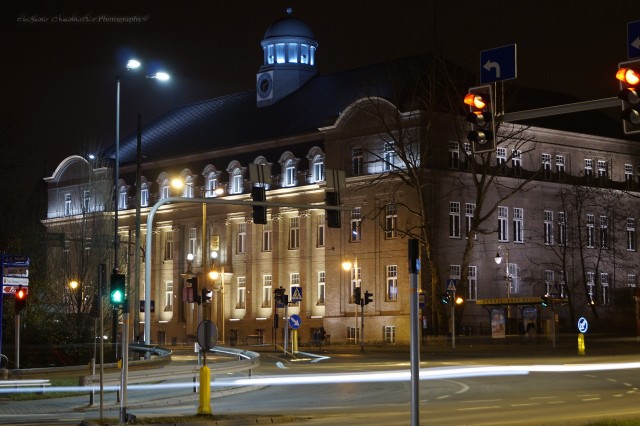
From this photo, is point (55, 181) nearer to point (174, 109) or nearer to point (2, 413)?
point (174, 109)

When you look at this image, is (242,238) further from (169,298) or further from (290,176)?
(169,298)

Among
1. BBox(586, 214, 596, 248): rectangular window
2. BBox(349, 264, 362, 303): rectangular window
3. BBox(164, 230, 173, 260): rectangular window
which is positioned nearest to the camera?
BBox(349, 264, 362, 303): rectangular window

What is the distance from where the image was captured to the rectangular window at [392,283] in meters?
79.9

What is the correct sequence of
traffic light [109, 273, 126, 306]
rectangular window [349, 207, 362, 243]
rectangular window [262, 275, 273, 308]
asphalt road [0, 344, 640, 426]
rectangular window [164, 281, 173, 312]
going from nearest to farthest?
traffic light [109, 273, 126, 306] → asphalt road [0, 344, 640, 426] → rectangular window [349, 207, 362, 243] → rectangular window [262, 275, 273, 308] → rectangular window [164, 281, 173, 312]

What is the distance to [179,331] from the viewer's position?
3888 inches

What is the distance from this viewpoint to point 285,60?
102 m

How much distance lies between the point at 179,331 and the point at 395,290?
25.9 meters

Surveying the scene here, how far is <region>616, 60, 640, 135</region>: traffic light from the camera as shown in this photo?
18.5 metres

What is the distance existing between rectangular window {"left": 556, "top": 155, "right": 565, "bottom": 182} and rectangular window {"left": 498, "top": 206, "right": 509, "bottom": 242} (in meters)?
5.90

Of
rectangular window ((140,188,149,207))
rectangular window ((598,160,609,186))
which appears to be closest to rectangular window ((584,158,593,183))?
rectangular window ((598,160,609,186))

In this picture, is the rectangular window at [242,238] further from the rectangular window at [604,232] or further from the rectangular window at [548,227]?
the rectangular window at [604,232]

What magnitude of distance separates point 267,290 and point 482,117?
73.2 metres

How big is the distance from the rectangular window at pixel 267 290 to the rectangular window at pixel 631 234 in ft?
92.7

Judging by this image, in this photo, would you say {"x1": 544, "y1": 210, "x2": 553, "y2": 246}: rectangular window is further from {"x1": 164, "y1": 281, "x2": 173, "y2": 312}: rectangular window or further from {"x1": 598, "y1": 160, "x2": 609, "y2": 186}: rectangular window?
{"x1": 164, "y1": 281, "x2": 173, "y2": 312}: rectangular window
